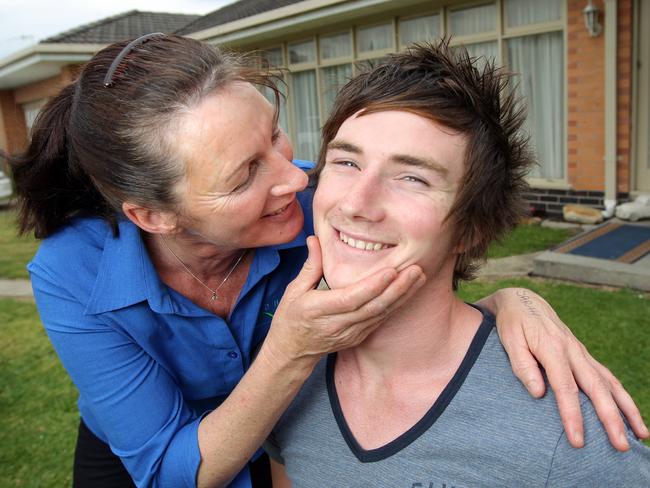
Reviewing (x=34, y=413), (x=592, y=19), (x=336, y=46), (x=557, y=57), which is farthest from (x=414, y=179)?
(x=336, y=46)

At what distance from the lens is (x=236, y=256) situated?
7.22ft

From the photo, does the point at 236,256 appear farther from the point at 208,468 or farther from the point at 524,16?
the point at 524,16

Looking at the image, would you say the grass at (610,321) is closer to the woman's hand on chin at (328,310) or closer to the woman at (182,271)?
the woman at (182,271)

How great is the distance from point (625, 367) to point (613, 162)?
4296 mm

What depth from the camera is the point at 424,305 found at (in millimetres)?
1646

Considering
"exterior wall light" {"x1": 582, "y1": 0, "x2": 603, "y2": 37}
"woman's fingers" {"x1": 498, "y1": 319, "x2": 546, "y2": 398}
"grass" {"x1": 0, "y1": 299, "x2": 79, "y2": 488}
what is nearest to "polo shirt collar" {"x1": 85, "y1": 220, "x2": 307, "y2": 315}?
"woman's fingers" {"x1": 498, "y1": 319, "x2": 546, "y2": 398}

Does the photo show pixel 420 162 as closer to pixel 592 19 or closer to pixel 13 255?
pixel 592 19

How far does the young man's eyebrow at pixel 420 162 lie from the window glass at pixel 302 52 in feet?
33.3

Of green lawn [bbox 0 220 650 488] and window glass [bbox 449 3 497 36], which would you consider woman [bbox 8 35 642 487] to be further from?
window glass [bbox 449 3 497 36]

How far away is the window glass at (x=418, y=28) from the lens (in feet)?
29.4

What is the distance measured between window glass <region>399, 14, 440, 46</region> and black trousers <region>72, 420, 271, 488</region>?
24.9ft

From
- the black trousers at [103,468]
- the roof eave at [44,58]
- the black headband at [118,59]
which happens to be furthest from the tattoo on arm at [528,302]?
the roof eave at [44,58]

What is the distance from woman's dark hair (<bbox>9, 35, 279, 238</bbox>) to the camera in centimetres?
175

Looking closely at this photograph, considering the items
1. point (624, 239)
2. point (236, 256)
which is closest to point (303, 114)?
point (624, 239)
